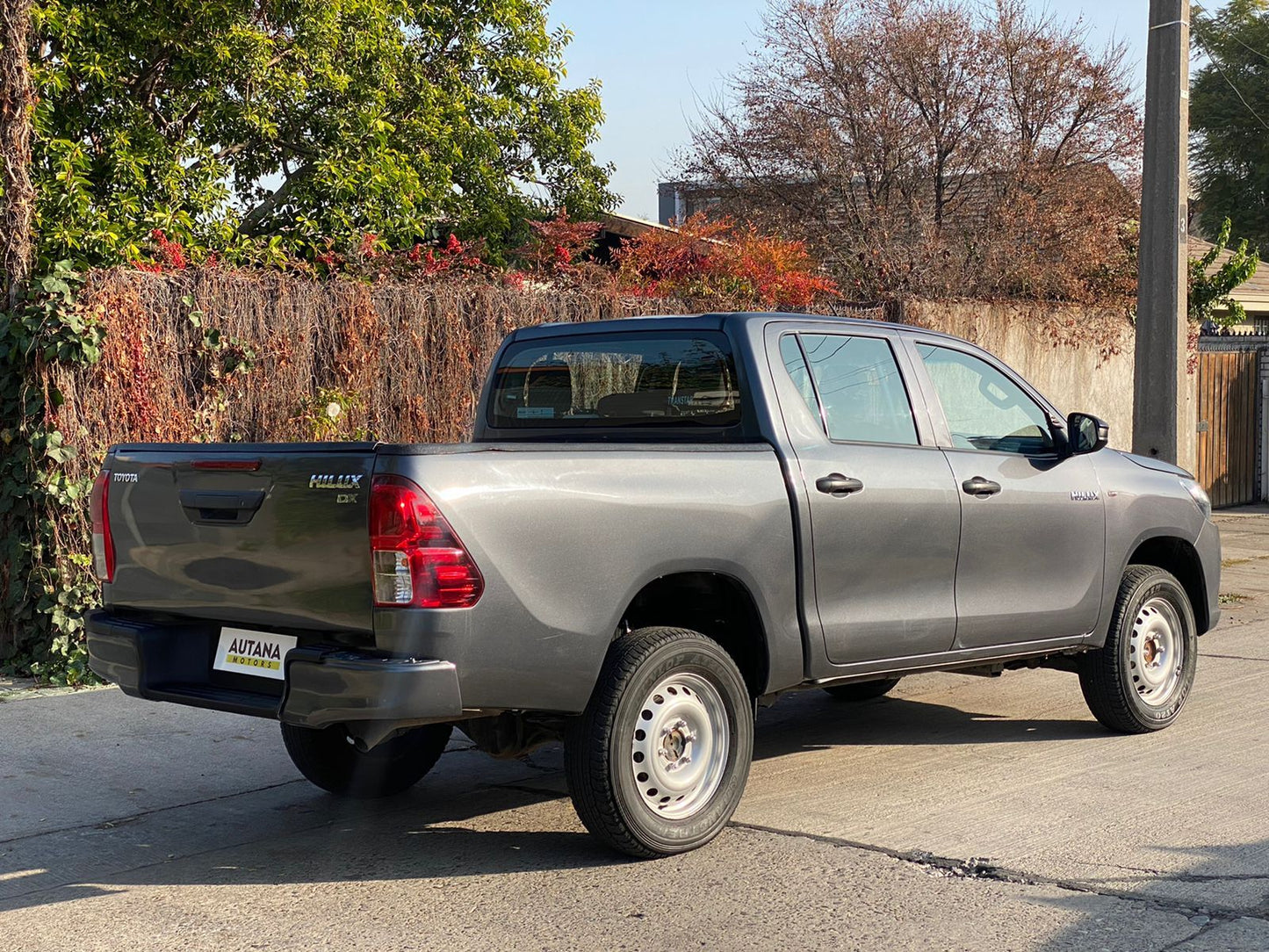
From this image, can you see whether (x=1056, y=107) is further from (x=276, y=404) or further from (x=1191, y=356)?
(x=276, y=404)

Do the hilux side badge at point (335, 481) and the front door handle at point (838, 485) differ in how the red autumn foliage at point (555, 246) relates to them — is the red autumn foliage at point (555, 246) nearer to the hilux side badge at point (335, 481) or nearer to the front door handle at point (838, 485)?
the front door handle at point (838, 485)

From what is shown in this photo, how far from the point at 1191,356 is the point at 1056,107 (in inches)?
147

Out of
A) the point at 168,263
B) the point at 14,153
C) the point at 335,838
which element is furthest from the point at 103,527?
the point at 168,263

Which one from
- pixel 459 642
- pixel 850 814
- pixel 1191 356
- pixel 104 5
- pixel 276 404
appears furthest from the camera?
pixel 1191 356

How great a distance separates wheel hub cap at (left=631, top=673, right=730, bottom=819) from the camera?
533cm

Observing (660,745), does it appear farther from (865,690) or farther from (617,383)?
(865,690)

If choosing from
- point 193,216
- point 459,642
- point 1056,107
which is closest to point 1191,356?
point 1056,107

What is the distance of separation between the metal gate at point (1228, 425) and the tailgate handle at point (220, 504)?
15.7m

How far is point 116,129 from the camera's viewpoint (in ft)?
51.2

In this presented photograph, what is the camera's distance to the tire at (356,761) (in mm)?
6383

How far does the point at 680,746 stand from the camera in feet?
17.9

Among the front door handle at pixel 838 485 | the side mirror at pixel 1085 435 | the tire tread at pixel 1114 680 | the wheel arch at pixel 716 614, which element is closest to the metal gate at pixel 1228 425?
the tire tread at pixel 1114 680

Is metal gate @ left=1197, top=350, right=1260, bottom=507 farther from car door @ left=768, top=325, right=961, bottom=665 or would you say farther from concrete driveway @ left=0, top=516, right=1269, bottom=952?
car door @ left=768, top=325, right=961, bottom=665

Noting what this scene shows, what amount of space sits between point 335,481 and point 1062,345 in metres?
14.1
